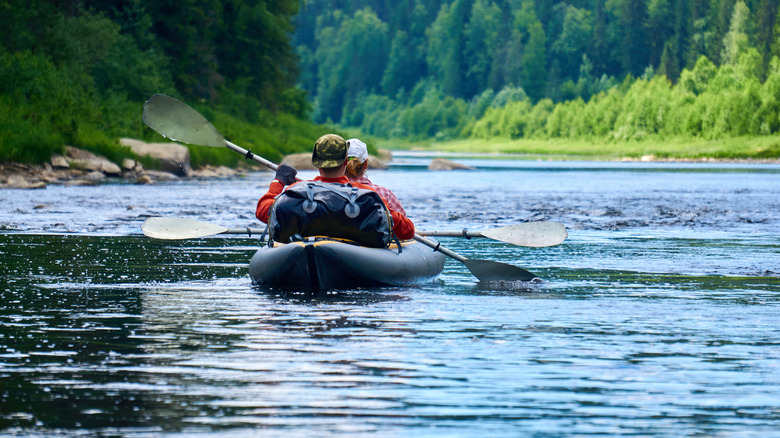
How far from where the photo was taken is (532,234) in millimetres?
12711

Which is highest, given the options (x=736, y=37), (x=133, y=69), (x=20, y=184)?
(x=736, y=37)

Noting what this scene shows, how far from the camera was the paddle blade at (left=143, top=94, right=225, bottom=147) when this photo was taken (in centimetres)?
1348

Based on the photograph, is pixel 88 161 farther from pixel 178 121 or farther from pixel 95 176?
pixel 178 121

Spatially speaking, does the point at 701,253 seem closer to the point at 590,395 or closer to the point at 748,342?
the point at 748,342

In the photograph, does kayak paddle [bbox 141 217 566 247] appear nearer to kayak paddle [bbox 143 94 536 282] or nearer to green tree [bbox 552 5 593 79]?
kayak paddle [bbox 143 94 536 282]

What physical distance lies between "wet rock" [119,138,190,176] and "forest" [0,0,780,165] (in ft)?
3.62

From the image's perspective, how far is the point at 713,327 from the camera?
862cm

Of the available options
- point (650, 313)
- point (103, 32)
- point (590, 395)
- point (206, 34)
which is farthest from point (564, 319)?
point (206, 34)

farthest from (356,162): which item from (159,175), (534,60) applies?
(534,60)

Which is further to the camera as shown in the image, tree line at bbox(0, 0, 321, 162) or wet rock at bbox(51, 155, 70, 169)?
tree line at bbox(0, 0, 321, 162)

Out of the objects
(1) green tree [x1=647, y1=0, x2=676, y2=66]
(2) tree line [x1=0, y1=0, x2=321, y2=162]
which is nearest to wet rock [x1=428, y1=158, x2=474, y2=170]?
(2) tree line [x1=0, y1=0, x2=321, y2=162]

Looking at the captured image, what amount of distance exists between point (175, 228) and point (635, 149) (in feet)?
256

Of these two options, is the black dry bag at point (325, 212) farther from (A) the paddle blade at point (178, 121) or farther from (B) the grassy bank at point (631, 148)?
(B) the grassy bank at point (631, 148)

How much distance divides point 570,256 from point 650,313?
18.4ft
